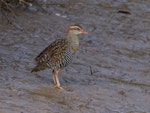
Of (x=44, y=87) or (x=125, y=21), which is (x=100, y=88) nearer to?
(x=44, y=87)

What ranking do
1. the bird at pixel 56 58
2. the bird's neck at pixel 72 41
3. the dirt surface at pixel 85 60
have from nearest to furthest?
the dirt surface at pixel 85 60, the bird at pixel 56 58, the bird's neck at pixel 72 41

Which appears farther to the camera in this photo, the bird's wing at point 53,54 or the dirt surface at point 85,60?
the bird's wing at point 53,54

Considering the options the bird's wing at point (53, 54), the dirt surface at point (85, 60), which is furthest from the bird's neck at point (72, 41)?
the dirt surface at point (85, 60)

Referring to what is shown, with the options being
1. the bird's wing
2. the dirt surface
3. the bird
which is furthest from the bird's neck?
the dirt surface

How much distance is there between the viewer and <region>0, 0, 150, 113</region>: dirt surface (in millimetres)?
9000

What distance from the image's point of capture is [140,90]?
10172mm

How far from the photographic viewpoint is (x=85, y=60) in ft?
38.4

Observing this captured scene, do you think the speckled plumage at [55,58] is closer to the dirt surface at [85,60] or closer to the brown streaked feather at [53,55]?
the brown streaked feather at [53,55]

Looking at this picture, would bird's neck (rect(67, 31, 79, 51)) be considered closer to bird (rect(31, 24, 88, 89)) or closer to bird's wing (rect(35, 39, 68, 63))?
bird (rect(31, 24, 88, 89))

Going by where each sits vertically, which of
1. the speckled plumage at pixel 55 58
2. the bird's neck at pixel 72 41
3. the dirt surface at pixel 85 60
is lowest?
the dirt surface at pixel 85 60

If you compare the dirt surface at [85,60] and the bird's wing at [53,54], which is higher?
the bird's wing at [53,54]

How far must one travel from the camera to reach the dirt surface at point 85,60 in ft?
29.5

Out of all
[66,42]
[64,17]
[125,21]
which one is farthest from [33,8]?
[66,42]

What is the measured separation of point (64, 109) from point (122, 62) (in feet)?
11.2
